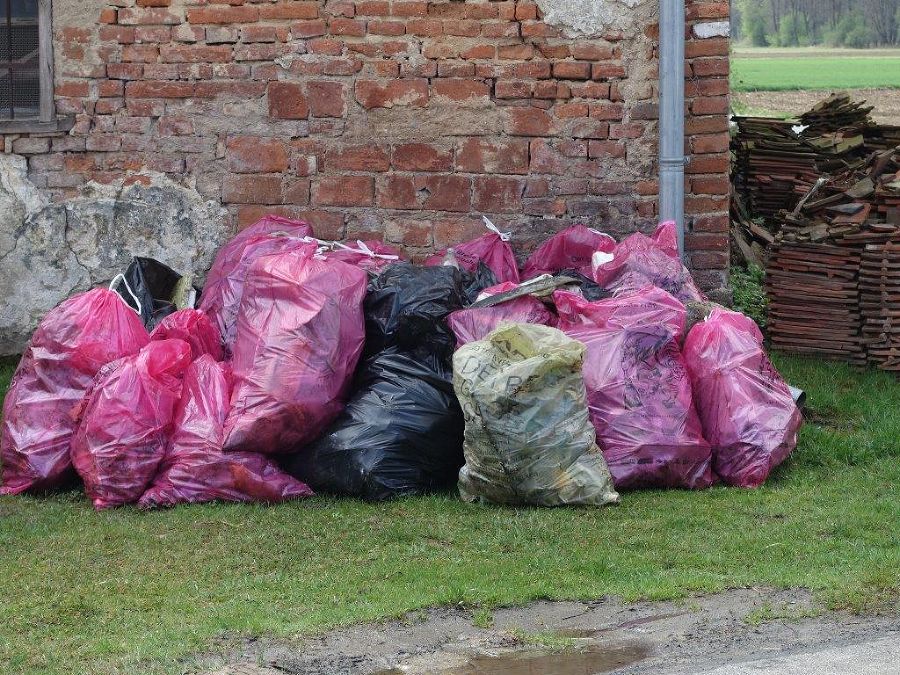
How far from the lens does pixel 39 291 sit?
271 inches

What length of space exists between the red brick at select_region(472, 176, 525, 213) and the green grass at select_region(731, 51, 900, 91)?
14.5m

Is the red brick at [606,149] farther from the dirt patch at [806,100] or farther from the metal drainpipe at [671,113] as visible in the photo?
the dirt patch at [806,100]

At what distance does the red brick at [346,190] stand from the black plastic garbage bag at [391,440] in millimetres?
1564

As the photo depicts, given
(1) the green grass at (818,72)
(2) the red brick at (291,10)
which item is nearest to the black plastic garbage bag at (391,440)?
(2) the red brick at (291,10)

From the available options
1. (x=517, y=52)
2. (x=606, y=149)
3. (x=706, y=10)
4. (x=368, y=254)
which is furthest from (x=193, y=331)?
(x=706, y=10)

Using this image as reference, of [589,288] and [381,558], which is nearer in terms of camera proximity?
[381,558]

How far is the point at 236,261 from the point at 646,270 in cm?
207

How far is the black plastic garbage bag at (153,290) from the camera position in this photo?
20.0ft

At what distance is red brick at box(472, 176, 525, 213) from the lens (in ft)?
21.4

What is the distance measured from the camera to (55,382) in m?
5.44

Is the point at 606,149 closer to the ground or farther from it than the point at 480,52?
closer to the ground

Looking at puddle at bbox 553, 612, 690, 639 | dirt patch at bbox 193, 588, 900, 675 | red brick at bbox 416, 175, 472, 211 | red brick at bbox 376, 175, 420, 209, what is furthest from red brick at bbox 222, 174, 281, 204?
puddle at bbox 553, 612, 690, 639

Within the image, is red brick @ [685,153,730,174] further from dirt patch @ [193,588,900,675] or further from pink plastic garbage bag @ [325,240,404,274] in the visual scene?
dirt patch @ [193,588,900,675]

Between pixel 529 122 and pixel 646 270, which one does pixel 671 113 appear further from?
pixel 646 270
